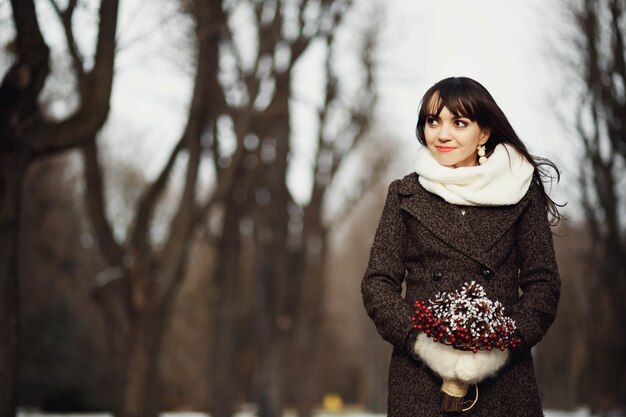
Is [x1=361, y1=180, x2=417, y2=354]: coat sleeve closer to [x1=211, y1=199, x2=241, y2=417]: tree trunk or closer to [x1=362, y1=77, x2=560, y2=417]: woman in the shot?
[x1=362, y1=77, x2=560, y2=417]: woman

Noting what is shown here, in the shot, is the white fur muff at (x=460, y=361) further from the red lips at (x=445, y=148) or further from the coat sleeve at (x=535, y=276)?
the red lips at (x=445, y=148)

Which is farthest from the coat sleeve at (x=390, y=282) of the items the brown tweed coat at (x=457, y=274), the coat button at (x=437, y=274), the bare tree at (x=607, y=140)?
the bare tree at (x=607, y=140)

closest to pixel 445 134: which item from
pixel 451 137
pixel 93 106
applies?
pixel 451 137

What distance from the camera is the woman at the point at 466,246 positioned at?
126 inches

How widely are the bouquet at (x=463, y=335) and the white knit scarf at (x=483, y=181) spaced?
338 mm

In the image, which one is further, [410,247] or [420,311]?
[410,247]

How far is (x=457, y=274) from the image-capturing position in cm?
329

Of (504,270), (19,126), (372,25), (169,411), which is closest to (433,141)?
(504,270)

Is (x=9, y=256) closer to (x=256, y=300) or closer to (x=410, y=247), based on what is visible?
(x=410, y=247)

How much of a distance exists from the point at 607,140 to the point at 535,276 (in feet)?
54.4

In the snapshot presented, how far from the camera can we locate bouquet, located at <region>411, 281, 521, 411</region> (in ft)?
9.98

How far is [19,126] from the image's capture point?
8773mm

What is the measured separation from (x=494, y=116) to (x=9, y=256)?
6408mm

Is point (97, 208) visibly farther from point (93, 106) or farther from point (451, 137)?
point (451, 137)
